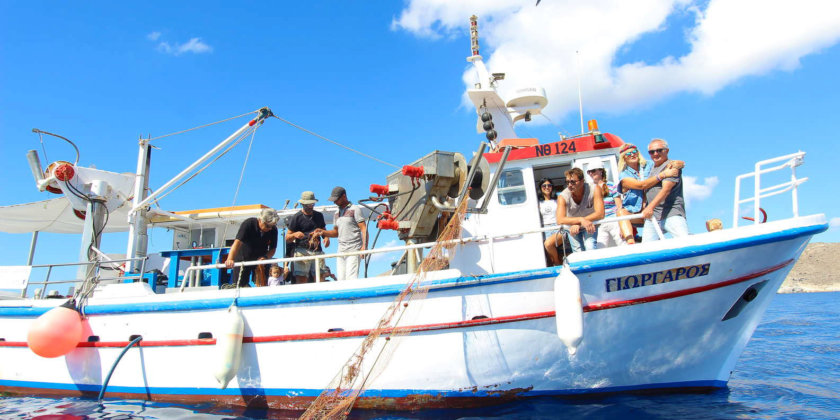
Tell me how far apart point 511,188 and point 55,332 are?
20.5 feet

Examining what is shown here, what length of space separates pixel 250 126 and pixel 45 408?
4864 millimetres

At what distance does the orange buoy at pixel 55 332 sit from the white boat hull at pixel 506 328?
1.11m

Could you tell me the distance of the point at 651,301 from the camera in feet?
15.1

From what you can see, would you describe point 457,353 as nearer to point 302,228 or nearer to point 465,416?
point 465,416

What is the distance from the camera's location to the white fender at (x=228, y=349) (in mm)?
5191

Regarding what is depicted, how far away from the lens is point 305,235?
20.6 feet

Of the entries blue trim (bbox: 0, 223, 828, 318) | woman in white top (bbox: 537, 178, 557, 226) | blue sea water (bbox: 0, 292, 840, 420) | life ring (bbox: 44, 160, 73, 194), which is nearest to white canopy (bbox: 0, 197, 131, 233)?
life ring (bbox: 44, 160, 73, 194)

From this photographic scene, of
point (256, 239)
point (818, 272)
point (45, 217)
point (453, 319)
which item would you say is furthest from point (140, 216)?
point (818, 272)

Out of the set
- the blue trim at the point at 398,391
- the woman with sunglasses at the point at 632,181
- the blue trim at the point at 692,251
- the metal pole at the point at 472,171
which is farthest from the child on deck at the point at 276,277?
the woman with sunglasses at the point at 632,181

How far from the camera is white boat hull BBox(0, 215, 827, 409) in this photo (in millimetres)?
4543

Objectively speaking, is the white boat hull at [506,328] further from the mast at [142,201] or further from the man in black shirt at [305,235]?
the mast at [142,201]

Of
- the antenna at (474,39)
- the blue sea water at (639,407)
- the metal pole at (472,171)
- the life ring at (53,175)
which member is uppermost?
the antenna at (474,39)

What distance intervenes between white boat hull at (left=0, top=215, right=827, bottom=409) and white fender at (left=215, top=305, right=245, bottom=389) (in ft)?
0.44

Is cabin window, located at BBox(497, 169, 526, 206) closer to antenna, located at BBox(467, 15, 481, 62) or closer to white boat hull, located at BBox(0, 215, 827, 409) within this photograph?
white boat hull, located at BBox(0, 215, 827, 409)
